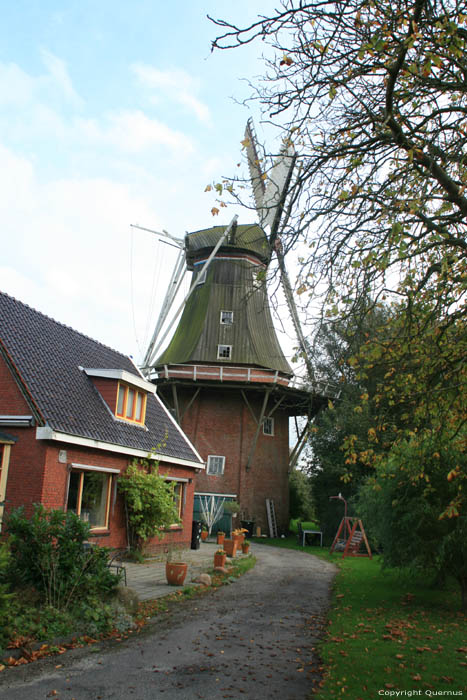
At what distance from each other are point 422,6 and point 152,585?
10821mm

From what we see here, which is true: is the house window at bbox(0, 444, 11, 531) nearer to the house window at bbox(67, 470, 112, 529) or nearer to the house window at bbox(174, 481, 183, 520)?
the house window at bbox(67, 470, 112, 529)

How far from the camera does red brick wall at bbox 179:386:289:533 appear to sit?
28.8 m

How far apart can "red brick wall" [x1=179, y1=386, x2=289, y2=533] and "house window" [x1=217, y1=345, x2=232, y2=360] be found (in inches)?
65.9

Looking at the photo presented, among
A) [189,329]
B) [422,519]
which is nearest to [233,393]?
[189,329]

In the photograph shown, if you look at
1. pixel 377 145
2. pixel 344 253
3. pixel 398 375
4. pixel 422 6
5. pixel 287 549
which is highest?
pixel 422 6

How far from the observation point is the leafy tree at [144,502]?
48.1ft

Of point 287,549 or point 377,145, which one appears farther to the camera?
point 287,549

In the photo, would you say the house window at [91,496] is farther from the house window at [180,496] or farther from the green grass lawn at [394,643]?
the green grass lawn at [394,643]

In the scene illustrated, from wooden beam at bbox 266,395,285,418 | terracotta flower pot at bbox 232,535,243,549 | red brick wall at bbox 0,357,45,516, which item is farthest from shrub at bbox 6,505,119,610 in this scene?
wooden beam at bbox 266,395,285,418

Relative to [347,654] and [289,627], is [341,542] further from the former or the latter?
[347,654]

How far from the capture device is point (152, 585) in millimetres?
11828

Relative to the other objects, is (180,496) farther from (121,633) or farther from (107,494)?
(121,633)

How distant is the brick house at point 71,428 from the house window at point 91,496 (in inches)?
0.9

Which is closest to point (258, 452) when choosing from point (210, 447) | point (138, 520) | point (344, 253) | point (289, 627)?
point (210, 447)
